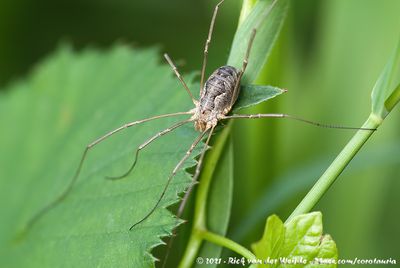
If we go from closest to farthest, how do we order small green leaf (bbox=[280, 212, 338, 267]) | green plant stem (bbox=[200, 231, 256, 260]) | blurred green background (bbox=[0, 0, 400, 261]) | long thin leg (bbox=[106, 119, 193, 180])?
small green leaf (bbox=[280, 212, 338, 267])
green plant stem (bbox=[200, 231, 256, 260])
long thin leg (bbox=[106, 119, 193, 180])
blurred green background (bbox=[0, 0, 400, 261])

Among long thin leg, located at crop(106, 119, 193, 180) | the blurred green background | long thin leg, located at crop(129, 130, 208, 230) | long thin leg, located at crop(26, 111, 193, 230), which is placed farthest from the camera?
the blurred green background

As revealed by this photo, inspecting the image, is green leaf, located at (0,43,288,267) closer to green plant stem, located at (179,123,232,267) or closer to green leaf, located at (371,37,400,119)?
green plant stem, located at (179,123,232,267)

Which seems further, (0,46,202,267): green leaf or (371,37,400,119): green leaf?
(0,46,202,267): green leaf

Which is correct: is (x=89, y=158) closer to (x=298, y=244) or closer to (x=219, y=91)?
(x=219, y=91)

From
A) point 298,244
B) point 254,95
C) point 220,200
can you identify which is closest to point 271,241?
point 298,244

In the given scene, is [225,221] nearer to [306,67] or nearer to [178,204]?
[178,204]

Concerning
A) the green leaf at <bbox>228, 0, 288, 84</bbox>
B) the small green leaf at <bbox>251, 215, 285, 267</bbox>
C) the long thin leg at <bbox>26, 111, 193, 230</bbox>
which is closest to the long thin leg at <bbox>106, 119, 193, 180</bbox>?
the long thin leg at <bbox>26, 111, 193, 230</bbox>

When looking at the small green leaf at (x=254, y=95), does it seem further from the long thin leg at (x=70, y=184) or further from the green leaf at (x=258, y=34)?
the long thin leg at (x=70, y=184)

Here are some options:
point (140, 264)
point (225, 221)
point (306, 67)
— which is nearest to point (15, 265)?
point (140, 264)
